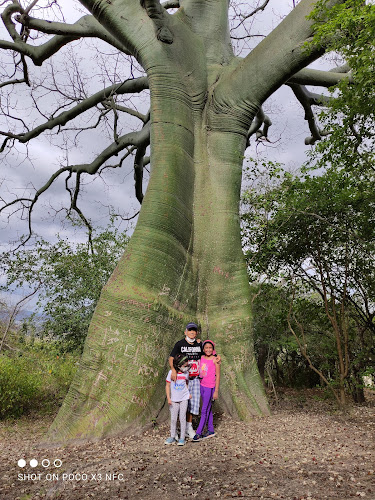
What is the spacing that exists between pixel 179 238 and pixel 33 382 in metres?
3.48

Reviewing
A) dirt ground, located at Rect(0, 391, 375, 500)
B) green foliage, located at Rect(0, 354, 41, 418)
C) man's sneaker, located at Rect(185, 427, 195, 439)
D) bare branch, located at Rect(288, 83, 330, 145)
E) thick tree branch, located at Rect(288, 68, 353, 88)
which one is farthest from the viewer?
bare branch, located at Rect(288, 83, 330, 145)

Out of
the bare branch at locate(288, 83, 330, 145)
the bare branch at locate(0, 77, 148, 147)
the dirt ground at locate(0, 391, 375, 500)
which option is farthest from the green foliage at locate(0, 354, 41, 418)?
the bare branch at locate(288, 83, 330, 145)

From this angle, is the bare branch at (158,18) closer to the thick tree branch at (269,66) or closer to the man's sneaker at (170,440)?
the thick tree branch at (269,66)

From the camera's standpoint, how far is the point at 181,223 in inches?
177

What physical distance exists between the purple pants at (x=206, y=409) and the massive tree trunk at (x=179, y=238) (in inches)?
19.7

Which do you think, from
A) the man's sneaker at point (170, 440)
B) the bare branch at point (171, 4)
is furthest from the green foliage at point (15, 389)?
the bare branch at point (171, 4)

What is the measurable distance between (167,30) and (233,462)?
4783mm

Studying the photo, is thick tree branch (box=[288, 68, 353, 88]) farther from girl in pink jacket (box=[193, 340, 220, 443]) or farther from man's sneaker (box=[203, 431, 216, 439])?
man's sneaker (box=[203, 431, 216, 439])

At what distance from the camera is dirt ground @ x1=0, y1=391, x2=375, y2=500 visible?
2.35m

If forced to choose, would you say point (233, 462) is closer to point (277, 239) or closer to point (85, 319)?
point (277, 239)

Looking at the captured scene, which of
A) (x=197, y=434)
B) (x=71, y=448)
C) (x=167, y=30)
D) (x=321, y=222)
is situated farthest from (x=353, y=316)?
(x=167, y=30)

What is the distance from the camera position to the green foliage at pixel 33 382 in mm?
5496

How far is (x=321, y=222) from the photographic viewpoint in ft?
16.6

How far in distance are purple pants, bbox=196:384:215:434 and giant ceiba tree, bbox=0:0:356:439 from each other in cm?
50
